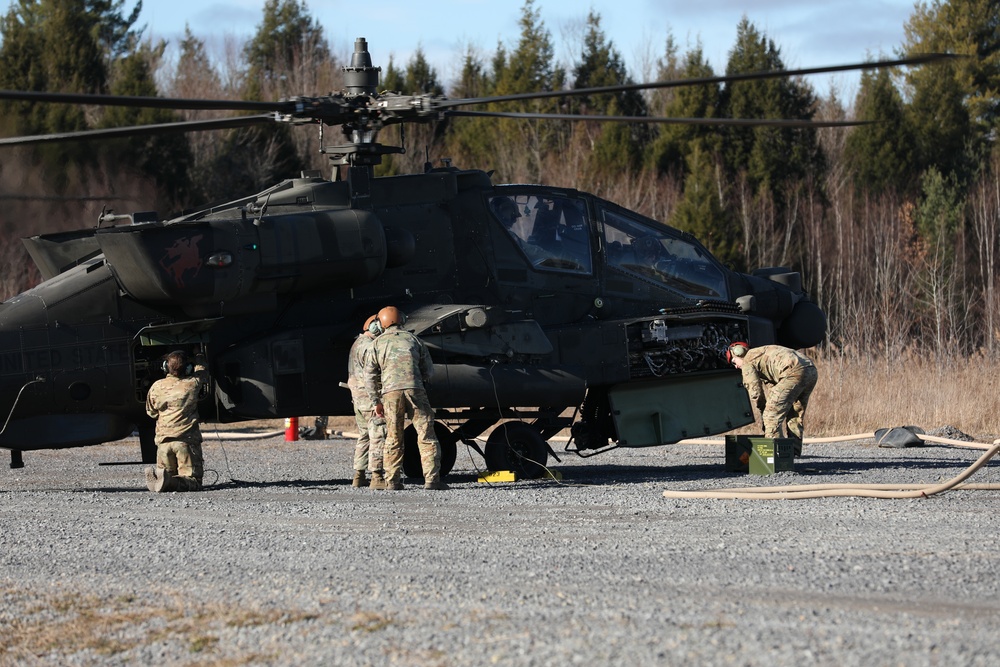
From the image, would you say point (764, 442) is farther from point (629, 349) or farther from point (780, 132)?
point (780, 132)

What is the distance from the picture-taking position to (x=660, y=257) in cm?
1514

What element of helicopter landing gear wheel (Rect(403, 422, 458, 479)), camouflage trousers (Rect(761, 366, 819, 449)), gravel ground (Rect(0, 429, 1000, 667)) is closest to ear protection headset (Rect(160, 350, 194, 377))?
gravel ground (Rect(0, 429, 1000, 667))

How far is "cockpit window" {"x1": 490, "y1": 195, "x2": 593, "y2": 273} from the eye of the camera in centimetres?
1441

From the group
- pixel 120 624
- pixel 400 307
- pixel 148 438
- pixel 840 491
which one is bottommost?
pixel 840 491

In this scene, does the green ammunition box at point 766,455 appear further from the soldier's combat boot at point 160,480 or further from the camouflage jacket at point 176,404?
the soldier's combat boot at point 160,480

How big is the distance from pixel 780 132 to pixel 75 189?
94.4 ft

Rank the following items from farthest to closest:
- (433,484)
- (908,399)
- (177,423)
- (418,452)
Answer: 1. (908,399)
2. (418,452)
3. (177,423)
4. (433,484)

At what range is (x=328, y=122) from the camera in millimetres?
12812

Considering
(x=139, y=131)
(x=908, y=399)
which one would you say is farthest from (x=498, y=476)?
(x=908, y=399)

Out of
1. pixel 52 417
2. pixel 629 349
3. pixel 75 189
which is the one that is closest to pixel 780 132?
pixel 75 189

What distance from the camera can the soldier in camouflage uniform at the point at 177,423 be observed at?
13.1 meters

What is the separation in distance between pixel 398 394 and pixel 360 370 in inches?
22.7

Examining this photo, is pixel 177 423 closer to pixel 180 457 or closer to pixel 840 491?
pixel 180 457

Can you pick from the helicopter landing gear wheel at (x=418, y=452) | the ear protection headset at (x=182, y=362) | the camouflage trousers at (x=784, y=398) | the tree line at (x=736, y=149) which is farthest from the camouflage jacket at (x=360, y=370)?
the tree line at (x=736, y=149)
